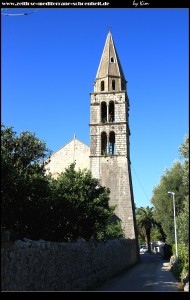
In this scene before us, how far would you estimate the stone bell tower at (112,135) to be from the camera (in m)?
41.1

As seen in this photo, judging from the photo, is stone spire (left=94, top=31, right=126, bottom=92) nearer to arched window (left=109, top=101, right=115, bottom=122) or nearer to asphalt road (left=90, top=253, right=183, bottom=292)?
arched window (left=109, top=101, right=115, bottom=122)

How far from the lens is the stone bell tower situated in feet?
135

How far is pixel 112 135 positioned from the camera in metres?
45.2

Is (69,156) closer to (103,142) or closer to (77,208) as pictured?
(103,142)

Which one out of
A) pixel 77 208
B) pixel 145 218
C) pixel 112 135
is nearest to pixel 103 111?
pixel 112 135

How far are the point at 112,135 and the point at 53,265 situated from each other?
32.5 metres

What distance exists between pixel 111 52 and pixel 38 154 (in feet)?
102

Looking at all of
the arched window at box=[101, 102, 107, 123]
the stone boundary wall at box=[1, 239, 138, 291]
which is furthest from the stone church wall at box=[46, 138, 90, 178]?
the stone boundary wall at box=[1, 239, 138, 291]

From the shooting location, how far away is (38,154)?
2098cm

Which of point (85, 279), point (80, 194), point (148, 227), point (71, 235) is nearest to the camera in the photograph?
point (85, 279)

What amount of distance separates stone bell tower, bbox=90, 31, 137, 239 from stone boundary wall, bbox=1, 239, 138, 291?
57.6 ft
